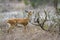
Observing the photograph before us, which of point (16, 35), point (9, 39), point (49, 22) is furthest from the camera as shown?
point (49, 22)

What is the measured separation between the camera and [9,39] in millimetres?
6242

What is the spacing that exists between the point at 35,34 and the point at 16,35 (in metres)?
0.60

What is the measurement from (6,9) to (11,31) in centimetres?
616

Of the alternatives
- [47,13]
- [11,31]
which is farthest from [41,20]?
[11,31]

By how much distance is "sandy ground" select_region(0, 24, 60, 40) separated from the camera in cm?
644

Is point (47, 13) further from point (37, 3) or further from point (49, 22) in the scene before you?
point (37, 3)

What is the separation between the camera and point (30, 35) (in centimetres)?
671

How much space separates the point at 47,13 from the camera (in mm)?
7621

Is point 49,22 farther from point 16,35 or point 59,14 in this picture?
point 16,35

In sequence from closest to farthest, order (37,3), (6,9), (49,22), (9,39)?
(9,39) < (49,22) < (37,3) < (6,9)

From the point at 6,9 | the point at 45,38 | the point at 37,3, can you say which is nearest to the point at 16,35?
the point at 45,38

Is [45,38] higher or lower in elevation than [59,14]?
lower

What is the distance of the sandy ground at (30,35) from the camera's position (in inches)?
253

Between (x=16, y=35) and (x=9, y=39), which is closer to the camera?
(x=9, y=39)
